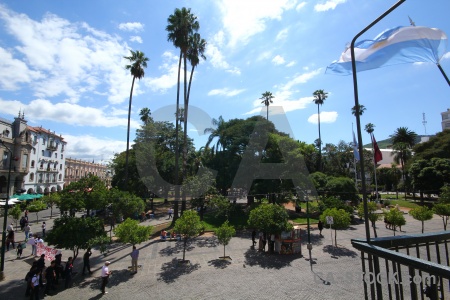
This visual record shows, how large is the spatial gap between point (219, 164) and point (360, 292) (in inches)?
853

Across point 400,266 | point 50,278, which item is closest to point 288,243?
point 50,278

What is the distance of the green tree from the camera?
18.2 metres

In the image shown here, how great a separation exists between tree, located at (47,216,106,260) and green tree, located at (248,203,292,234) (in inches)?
408

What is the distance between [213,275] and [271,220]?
581 cm

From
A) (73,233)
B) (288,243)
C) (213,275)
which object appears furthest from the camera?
(288,243)

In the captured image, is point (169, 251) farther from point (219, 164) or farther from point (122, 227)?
point (219, 164)

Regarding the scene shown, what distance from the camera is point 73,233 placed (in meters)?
14.0

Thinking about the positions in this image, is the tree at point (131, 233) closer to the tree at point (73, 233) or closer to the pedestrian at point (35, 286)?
the tree at point (73, 233)

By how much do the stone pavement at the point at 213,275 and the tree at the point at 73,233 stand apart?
2159 millimetres

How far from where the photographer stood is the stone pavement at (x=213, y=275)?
40.4 ft

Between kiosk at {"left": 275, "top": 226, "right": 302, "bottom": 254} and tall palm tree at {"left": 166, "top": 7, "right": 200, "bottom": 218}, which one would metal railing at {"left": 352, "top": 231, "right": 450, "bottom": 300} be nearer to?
kiosk at {"left": 275, "top": 226, "right": 302, "bottom": 254}

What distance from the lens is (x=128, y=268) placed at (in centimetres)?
1584

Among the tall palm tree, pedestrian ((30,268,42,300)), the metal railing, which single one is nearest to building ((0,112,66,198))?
the tall palm tree

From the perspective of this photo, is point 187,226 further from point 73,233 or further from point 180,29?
point 180,29
